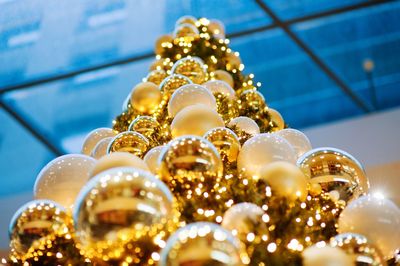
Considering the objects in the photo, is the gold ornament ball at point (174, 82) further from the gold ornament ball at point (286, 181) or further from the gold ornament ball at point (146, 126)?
the gold ornament ball at point (286, 181)

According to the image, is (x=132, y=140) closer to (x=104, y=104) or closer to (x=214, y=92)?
(x=214, y=92)

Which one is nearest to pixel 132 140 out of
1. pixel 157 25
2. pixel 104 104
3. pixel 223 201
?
pixel 223 201

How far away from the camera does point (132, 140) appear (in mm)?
1840

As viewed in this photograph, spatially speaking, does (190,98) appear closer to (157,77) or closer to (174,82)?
(174,82)

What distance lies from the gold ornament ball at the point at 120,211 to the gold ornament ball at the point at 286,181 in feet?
1.22

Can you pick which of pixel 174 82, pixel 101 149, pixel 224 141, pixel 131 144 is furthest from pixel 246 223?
pixel 174 82

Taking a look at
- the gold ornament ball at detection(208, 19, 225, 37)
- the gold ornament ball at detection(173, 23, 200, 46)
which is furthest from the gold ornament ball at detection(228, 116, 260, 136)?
the gold ornament ball at detection(208, 19, 225, 37)

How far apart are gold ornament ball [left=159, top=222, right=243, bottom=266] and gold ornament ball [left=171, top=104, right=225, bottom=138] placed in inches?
26.7

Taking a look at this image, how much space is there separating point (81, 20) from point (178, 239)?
12.9ft

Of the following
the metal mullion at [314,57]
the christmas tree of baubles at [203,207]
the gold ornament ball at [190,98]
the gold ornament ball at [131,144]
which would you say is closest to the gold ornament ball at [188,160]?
the christmas tree of baubles at [203,207]

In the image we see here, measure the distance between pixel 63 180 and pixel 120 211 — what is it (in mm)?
540

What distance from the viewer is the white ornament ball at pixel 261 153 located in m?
1.61

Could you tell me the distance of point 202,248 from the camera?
101 cm

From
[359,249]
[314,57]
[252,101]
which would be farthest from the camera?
[314,57]
